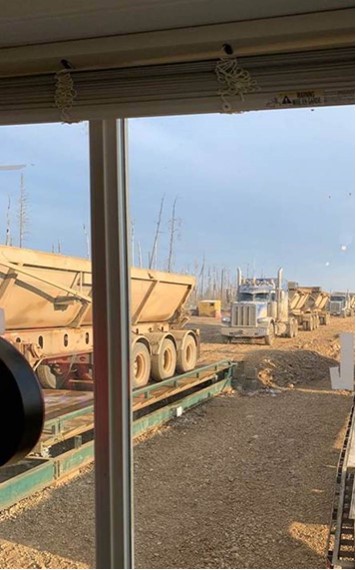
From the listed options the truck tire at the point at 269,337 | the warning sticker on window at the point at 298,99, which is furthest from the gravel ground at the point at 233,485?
the warning sticker on window at the point at 298,99

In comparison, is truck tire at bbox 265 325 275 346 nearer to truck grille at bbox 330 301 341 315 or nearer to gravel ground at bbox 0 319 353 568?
gravel ground at bbox 0 319 353 568

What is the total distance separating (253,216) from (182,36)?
51 cm

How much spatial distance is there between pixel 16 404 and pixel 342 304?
3.04 feet

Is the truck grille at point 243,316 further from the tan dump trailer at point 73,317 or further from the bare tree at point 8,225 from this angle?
the bare tree at point 8,225

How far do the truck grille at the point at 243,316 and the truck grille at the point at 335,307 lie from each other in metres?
0.21

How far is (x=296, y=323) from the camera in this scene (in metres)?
1.59

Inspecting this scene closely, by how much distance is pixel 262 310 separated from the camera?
5.24 ft

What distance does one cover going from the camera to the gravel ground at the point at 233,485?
155 centimetres

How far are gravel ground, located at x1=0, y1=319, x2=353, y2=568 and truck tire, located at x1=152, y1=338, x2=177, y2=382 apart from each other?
0.12m

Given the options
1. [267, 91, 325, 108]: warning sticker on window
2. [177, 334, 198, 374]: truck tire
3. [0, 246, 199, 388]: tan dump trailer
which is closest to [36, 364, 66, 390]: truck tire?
[0, 246, 199, 388]: tan dump trailer

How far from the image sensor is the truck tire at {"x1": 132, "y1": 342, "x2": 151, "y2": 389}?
170 cm

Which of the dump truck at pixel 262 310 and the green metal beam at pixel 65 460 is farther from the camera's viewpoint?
the green metal beam at pixel 65 460

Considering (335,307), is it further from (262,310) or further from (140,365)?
(140,365)


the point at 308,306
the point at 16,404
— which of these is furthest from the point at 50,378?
the point at 16,404
